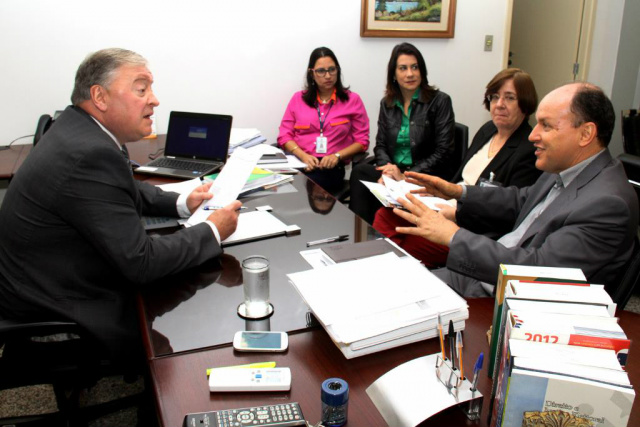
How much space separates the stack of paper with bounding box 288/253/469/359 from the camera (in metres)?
1.06

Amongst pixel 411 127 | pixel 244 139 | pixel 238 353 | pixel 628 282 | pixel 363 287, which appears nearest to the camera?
pixel 238 353

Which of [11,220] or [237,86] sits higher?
[237,86]

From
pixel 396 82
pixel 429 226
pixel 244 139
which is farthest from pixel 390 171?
pixel 429 226

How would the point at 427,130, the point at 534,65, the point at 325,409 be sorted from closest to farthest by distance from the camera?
1. the point at 325,409
2. the point at 427,130
3. the point at 534,65

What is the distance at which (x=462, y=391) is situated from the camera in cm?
90

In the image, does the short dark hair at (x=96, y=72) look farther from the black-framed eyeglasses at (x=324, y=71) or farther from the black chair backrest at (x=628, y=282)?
the black-framed eyeglasses at (x=324, y=71)

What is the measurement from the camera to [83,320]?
54.9 inches

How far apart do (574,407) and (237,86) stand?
134 inches

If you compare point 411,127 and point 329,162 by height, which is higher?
point 411,127

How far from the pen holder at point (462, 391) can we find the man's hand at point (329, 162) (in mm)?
2351

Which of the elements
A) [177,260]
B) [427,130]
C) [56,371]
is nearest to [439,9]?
[427,130]

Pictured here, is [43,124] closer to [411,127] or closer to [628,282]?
[411,127]

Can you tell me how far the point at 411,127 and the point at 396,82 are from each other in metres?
0.34

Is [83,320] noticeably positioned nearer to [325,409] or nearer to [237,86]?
[325,409]
